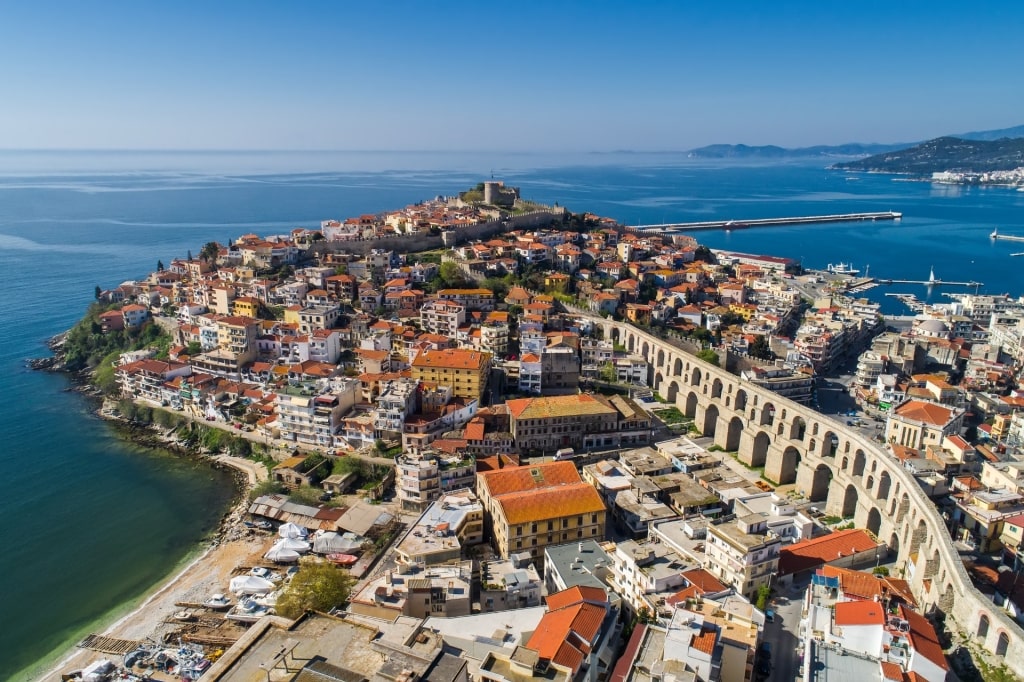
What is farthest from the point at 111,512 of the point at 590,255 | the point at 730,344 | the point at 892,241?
the point at 892,241

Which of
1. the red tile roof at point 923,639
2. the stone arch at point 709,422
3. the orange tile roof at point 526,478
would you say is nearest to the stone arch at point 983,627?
the red tile roof at point 923,639

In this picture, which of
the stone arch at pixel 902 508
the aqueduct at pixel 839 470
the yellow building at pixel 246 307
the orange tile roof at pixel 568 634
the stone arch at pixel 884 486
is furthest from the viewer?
the yellow building at pixel 246 307

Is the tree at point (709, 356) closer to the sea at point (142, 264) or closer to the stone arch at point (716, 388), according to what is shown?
the stone arch at point (716, 388)

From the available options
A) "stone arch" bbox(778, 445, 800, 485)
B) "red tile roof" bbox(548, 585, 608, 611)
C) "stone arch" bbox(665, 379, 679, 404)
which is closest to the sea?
"red tile roof" bbox(548, 585, 608, 611)

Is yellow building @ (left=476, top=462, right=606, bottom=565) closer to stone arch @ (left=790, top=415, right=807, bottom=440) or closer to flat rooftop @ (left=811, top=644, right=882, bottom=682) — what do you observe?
flat rooftop @ (left=811, top=644, right=882, bottom=682)

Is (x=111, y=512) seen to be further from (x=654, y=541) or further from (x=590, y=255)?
(x=590, y=255)

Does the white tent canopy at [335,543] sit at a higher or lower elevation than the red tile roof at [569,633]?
lower

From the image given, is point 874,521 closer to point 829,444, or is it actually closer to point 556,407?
point 829,444
